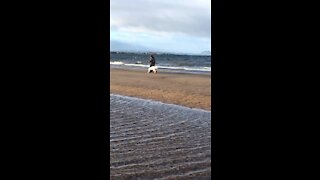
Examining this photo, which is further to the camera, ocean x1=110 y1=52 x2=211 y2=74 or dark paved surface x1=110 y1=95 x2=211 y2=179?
ocean x1=110 y1=52 x2=211 y2=74

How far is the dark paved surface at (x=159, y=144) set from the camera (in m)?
4.19

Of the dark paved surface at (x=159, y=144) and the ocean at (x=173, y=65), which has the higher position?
the ocean at (x=173, y=65)

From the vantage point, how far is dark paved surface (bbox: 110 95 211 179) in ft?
13.8

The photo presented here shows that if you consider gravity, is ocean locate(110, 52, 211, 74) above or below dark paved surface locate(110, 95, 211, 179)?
above

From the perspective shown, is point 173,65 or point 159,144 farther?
point 173,65

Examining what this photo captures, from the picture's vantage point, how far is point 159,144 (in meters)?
5.54

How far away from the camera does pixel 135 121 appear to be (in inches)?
298

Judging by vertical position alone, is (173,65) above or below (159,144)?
above

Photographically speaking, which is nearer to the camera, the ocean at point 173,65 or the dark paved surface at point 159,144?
the dark paved surface at point 159,144
